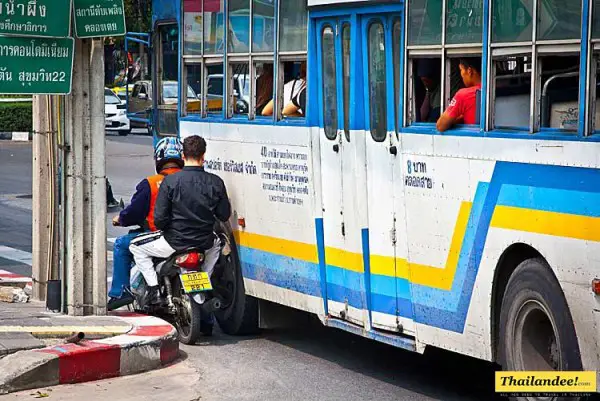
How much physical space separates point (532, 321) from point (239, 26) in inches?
167

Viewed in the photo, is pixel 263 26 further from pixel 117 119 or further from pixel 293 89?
pixel 117 119

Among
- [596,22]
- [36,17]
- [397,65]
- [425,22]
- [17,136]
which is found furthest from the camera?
[17,136]

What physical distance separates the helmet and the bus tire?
0.66 metres

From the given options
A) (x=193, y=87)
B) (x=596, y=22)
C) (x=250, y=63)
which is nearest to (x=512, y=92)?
(x=596, y=22)

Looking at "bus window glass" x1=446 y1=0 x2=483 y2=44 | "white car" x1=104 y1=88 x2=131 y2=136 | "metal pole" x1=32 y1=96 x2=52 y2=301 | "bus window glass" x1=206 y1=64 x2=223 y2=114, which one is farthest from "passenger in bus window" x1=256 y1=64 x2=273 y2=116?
"white car" x1=104 y1=88 x2=131 y2=136

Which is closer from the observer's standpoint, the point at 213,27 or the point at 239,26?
the point at 239,26

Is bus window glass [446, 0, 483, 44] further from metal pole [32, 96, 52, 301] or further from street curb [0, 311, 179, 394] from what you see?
metal pole [32, 96, 52, 301]

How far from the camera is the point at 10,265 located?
1507 cm

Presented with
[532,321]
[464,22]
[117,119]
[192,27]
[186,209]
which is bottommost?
[532,321]

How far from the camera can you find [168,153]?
36.0ft

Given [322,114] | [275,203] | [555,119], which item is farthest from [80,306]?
[555,119]

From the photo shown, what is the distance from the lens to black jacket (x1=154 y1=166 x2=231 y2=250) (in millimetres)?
10250

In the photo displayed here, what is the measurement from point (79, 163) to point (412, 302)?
3.11m

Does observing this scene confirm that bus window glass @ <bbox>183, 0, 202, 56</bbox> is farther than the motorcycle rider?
Yes
